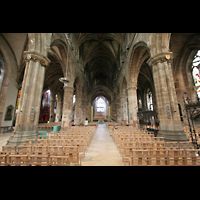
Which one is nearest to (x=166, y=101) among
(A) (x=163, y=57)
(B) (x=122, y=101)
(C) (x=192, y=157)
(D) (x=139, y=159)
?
(A) (x=163, y=57)

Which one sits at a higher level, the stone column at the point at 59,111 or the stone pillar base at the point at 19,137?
the stone column at the point at 59,111

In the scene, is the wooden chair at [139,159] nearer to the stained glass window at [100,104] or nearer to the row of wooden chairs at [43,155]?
the row of wooden chairs at [43,155]

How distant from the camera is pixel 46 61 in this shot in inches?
271

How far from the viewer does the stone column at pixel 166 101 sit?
5.45 m

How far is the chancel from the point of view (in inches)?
124

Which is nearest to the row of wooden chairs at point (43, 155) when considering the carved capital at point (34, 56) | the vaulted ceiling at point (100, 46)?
the carved capital at point (34, 56)

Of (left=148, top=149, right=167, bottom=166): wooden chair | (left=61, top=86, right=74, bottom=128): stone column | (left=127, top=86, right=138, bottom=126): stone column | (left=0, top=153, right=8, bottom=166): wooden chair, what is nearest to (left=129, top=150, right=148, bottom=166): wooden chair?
(left=148, top=149, right=167, bottom=166): wooden chair

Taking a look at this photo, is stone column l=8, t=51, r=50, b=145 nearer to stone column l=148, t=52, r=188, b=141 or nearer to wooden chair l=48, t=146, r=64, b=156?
wooden chair l=48, t=146, r=64, b=156

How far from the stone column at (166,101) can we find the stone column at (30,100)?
7609 mm
